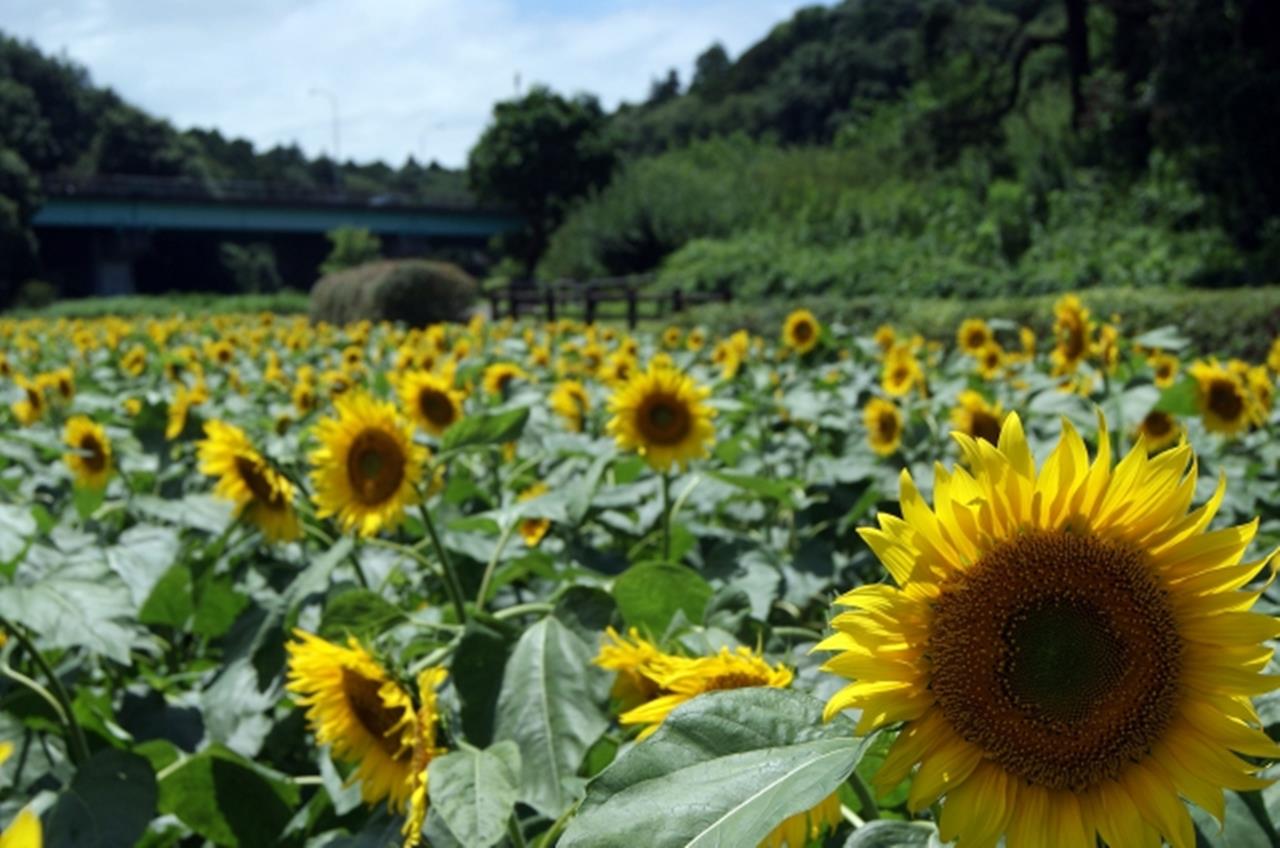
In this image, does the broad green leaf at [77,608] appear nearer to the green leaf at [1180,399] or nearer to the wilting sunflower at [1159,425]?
the green leaf at [1180,399]

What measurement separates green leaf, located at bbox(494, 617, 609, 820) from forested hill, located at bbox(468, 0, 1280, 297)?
13.9 m

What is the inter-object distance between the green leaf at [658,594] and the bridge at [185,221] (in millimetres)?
64148

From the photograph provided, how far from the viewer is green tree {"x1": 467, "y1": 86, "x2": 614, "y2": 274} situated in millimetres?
64062

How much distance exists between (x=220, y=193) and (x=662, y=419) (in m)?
67.6

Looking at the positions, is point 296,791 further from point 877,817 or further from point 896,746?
point 896,746

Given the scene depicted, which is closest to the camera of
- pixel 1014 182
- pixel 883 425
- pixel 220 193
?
pixel 883 425

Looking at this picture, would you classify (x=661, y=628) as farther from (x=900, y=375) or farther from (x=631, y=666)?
(x=900, y=375)

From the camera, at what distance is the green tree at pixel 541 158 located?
64062 millimetres

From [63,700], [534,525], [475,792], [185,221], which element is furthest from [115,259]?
[475,792]

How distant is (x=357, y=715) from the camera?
5.32 feet

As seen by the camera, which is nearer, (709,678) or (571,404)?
(709,678)

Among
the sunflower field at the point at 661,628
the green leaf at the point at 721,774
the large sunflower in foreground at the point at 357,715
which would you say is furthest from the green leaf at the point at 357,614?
the green leaf at the point at 721,774

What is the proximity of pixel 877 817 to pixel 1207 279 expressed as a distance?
1470 centimetres

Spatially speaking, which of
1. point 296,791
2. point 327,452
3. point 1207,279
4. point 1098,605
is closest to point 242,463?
point 327,452
